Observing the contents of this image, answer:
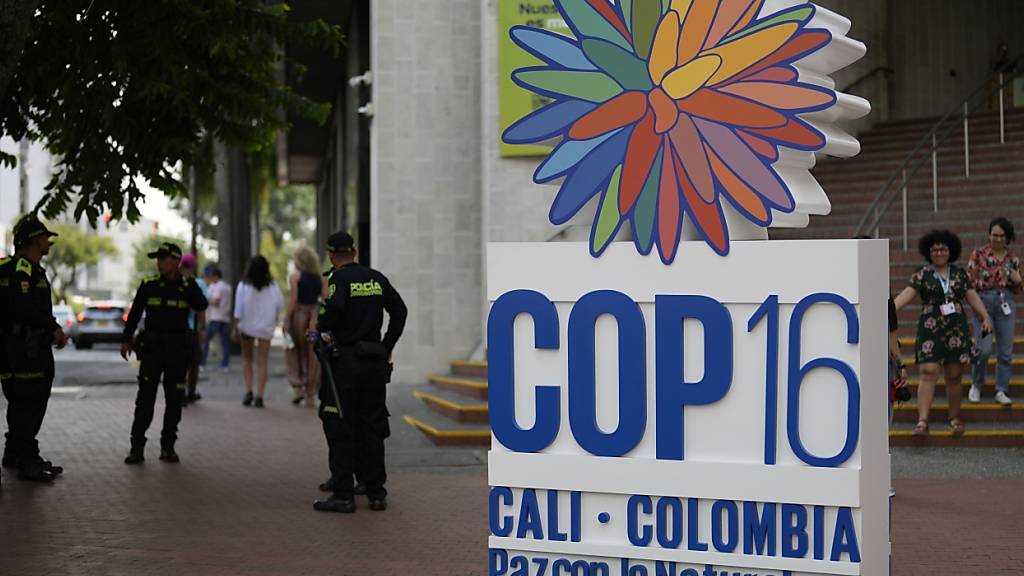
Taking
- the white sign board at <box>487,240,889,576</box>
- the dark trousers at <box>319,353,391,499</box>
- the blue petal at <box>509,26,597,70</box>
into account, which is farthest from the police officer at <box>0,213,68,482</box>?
the blue petal at <box>509,26,597,70</box>

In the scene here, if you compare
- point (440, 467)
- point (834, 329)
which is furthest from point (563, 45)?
point (440, 467)

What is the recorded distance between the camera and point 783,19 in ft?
15.0

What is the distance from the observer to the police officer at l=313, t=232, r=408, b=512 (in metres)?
8.72

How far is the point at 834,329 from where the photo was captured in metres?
4.41

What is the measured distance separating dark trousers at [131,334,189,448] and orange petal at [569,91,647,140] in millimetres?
7063

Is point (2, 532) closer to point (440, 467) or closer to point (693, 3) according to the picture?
point (440, 467)

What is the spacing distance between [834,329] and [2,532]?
561 cm

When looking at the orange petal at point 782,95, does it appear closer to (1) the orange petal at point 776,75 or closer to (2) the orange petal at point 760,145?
(1) the orange petal at point 776,75

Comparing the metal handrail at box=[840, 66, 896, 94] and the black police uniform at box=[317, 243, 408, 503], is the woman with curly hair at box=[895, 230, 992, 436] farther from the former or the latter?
the metal handrail at box=[840, 66, 896, 94]

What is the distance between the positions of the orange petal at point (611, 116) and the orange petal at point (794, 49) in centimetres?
39

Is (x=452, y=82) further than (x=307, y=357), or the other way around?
(x=452, y=82)

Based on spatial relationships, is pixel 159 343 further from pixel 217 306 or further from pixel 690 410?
pixel 217 306

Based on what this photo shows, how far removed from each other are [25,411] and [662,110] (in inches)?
280

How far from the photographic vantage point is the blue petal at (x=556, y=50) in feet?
15.7
